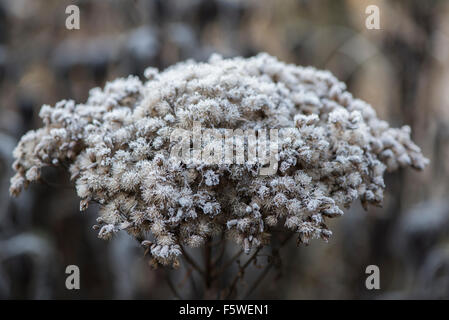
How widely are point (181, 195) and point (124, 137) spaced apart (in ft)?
0.61

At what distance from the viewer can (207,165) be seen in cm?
72

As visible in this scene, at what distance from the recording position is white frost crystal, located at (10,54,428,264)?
0.71 meters

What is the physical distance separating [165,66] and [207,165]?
1.03m

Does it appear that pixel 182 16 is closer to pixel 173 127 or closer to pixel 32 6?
pixel 32 6

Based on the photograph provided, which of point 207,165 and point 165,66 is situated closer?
point 207,165

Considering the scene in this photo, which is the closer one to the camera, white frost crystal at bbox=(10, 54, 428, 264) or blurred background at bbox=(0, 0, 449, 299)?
white frost crystal at bbox=(10, 54, 428, 264)

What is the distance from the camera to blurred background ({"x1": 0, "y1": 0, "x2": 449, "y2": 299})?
5.32 feet

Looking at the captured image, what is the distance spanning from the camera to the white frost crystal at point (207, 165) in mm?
710

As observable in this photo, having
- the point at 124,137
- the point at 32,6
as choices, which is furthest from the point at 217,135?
the point at 32,6

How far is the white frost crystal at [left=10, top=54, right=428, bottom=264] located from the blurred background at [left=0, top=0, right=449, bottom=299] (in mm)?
739

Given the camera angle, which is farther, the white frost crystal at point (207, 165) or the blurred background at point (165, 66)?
the blurred background at point (165, 66)

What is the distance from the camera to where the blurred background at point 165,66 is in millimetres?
→ 1623

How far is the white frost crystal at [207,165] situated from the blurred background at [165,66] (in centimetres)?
74
